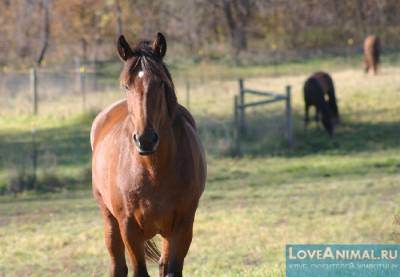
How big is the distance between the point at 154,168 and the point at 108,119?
6.66ft

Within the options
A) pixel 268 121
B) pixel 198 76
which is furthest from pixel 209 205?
pixel 198 76

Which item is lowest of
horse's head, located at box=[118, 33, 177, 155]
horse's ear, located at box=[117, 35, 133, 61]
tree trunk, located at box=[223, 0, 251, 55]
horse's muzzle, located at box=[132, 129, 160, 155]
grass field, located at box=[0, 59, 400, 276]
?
grass field, located at box=[0, 59, 400, 276]

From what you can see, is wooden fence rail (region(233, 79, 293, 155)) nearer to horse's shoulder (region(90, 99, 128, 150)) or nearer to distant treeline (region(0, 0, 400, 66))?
horse's shoulder (region(90, 99, 128, 150))

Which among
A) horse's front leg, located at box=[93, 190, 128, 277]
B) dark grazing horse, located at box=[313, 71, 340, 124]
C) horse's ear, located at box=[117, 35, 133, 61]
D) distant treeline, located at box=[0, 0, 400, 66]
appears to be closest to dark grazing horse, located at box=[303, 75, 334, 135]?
dark grazing horse, located at box=[313, 71, 340, 124]

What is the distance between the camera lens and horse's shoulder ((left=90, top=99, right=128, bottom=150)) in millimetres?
8734

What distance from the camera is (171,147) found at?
7312mm

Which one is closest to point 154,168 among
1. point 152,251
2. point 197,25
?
point 152,251

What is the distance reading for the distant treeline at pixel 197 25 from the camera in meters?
41.8

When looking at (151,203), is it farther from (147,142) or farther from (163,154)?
(147,142)

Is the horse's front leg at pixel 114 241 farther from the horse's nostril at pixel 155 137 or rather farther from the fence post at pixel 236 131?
the fence post at pixel 236 131

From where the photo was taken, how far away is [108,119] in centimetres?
914

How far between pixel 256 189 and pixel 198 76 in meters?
14.8

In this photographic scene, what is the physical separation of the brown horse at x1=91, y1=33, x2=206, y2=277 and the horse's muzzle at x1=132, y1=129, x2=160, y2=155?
3cm

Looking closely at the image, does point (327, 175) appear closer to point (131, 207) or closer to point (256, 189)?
point (256, 189)
